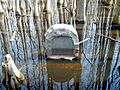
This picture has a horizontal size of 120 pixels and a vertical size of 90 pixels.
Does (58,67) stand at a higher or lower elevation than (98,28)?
lower

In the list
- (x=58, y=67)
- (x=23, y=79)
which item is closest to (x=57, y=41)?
(x=58, y=67)

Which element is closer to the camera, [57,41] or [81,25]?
[57,41]

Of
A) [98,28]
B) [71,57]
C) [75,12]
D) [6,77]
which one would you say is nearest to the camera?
[6,77]

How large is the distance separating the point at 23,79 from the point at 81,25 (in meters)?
7.44

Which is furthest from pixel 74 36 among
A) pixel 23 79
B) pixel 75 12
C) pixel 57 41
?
pixel 75 12

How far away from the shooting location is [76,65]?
10.4 metres

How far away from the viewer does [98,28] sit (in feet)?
48.5

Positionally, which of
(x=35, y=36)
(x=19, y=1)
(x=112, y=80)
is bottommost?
(x=112, y=80)

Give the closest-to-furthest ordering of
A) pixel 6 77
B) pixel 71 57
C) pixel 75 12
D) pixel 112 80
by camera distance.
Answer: pixel 6 77 < pixel 112 80 < pixel 71 57 < pixel 75 12

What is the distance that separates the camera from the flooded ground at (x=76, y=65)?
8.83 m

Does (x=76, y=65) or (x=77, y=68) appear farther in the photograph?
(x=76, y=65)

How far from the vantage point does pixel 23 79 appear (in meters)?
8.61

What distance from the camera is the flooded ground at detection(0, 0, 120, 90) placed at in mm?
8828

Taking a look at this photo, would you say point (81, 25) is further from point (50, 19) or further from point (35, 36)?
point (35, 36)
